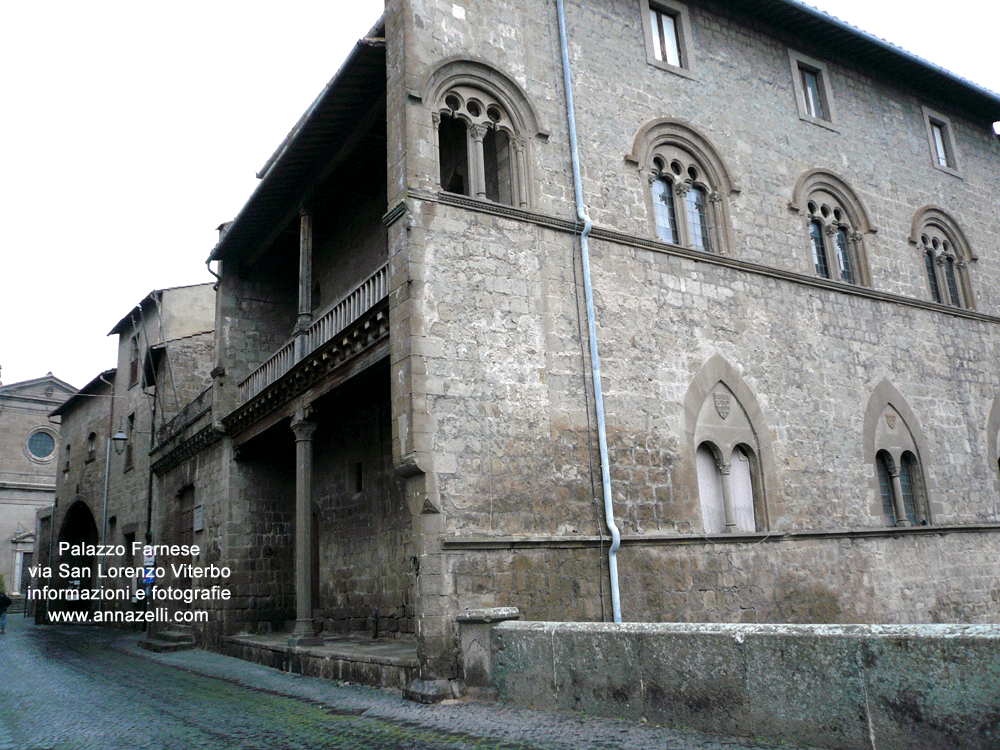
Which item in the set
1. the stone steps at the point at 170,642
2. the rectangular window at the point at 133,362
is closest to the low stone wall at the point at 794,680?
the stone steps at the point at 170,642

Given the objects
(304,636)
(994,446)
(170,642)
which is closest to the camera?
(304,636)

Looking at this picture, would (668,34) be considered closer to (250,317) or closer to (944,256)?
(944,256)

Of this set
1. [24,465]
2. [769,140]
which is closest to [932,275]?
[769,140]

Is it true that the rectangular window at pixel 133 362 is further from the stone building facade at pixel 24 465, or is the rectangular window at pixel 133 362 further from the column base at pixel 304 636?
the stone building facade at pixel 24 465

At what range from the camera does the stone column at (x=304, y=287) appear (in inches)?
555

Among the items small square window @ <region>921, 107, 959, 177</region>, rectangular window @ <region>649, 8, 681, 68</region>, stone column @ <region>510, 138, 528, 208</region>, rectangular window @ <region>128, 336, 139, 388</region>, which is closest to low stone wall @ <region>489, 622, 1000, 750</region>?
stone column @ <region>510, 138, 528, 208</region>

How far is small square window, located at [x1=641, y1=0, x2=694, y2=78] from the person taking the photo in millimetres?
13578

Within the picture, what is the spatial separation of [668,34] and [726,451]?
23.6 feet

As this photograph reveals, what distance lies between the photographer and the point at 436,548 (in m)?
9.20

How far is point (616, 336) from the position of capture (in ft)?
37.5

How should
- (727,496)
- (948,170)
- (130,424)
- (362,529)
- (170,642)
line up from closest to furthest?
(727,496), (362,529), (170,642), (948,170), (130,424)

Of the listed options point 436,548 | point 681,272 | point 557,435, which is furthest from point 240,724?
point 681,272

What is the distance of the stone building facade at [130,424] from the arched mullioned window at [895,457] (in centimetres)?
1434

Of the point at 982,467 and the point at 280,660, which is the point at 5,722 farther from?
the point at 982,467
